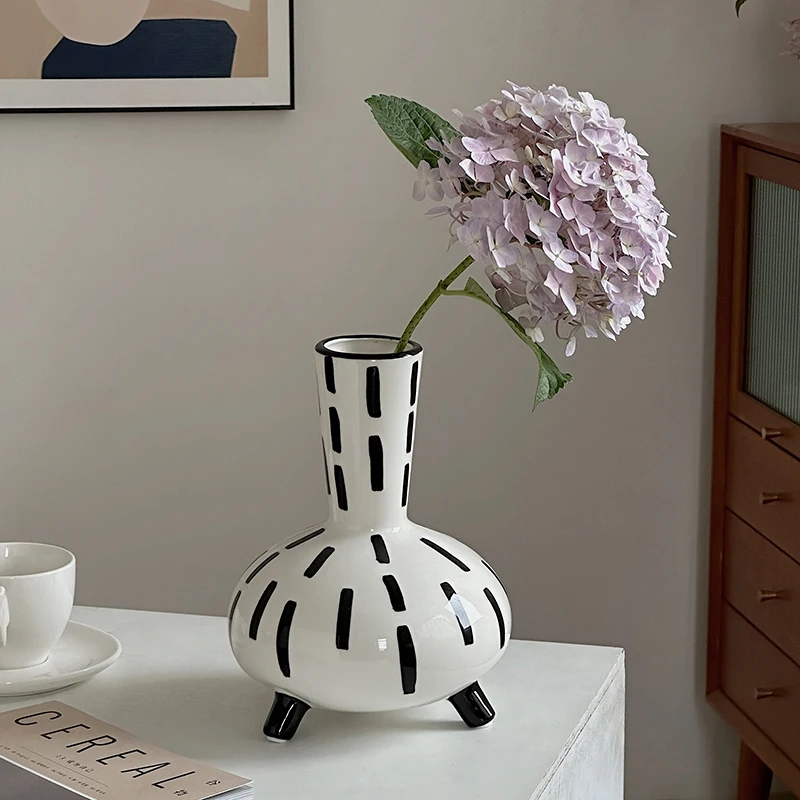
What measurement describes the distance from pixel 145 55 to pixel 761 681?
1.40m

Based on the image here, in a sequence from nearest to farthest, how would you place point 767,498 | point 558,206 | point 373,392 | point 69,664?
point 558,206
point 373,392
point 69,664
point 767,498

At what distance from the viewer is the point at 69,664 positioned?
3.53 feet

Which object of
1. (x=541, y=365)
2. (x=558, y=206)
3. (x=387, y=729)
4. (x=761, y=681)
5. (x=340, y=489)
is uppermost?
(x=558, y=206)

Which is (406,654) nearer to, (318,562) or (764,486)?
(318,562)

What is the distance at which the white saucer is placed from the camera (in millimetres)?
1024

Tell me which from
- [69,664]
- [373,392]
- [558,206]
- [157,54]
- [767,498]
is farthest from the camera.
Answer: [157,54]

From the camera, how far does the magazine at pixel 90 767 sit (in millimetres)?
823

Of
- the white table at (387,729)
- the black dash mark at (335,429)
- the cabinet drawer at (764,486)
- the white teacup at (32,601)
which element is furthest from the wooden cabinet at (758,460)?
the white teacup at (32,601)

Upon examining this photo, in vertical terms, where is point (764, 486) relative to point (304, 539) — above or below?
below

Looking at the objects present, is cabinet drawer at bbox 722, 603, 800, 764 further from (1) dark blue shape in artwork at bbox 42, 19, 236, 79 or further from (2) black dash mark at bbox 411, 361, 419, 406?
(1) dark blue shape in artwork at bbox 42, 19, 236, 79

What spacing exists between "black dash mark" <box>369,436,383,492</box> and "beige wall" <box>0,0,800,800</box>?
1065 mm

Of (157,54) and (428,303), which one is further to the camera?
(157,54)

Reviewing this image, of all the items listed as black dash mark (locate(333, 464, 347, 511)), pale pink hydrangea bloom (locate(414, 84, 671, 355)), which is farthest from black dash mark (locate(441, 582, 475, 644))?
pale pink hydrangea bloom (locate(414, 84, 671, 355))

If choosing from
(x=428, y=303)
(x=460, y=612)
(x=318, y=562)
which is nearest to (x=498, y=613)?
(x=460, y=612)
